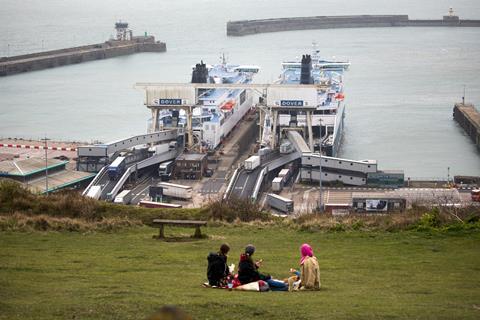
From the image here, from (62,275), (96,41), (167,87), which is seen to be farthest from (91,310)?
(96,41)

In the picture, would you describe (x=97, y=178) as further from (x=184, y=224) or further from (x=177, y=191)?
(x=184, y=224)

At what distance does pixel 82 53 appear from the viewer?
55.5 meters

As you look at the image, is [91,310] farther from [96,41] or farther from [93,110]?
[96,41]

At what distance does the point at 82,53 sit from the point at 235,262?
48929 mm

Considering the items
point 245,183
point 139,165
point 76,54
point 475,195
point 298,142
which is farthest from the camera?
point 76,54

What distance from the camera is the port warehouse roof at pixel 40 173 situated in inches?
922

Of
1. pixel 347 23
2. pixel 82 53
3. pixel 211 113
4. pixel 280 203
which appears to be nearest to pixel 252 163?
pixel 280 203

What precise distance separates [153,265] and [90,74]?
4232cm

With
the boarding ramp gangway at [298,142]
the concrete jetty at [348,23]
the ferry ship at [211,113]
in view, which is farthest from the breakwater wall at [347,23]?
the boarding ramp gangway at [298,142]

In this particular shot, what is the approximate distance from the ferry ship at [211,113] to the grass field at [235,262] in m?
18.0

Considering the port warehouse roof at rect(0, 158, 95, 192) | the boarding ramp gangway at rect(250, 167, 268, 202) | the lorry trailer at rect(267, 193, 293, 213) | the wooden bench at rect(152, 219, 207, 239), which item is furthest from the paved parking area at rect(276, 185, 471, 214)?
the wooden bench at rect(152, 219, 207, 239)

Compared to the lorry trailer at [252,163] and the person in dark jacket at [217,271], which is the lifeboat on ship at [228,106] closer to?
the lorry trailer at [252,163]

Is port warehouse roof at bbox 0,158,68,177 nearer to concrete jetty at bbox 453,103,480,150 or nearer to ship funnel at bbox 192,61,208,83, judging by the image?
ship funnel at bbox 192,61,208,83

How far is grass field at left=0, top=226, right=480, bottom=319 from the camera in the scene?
5.79 metres
